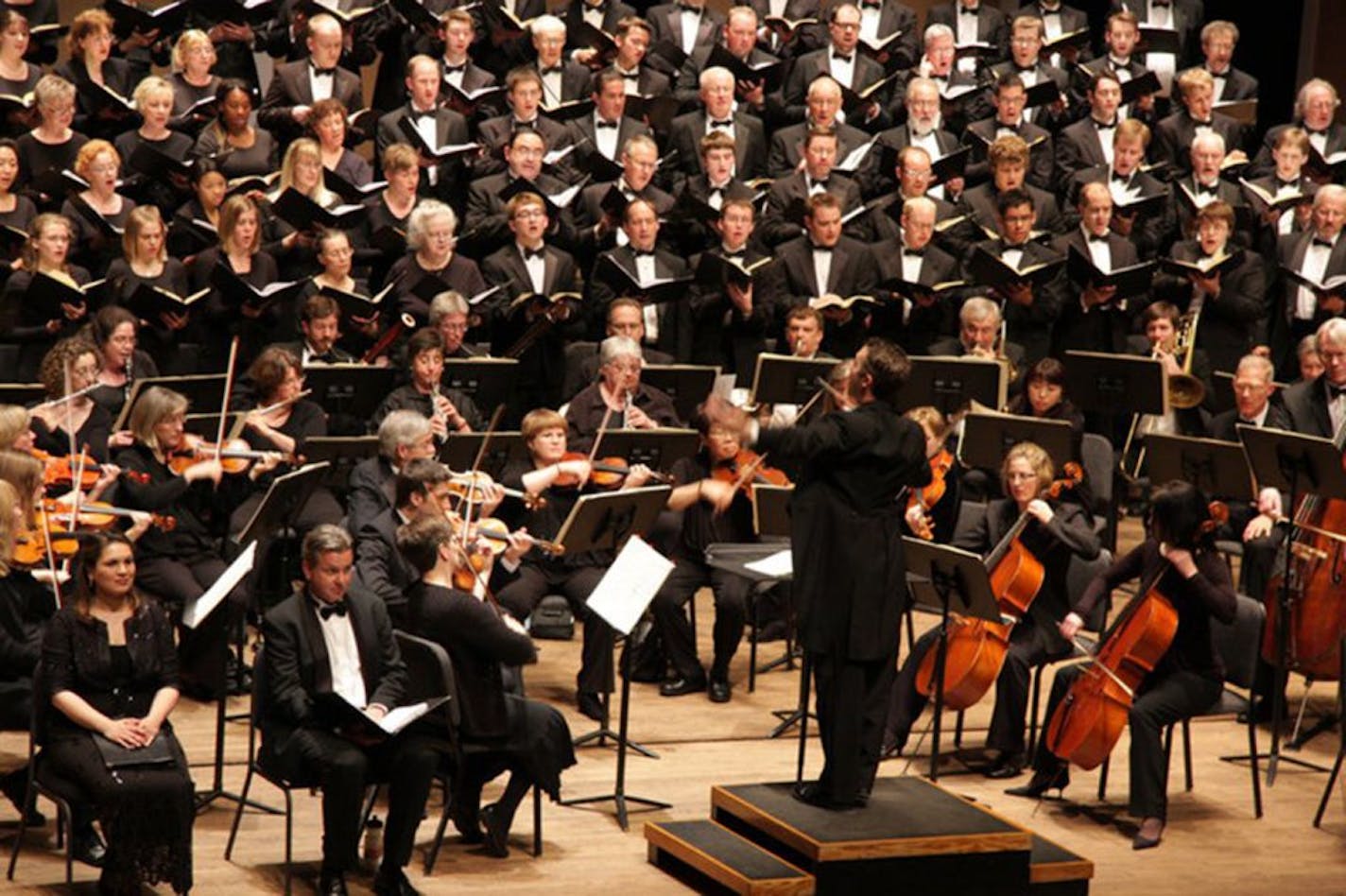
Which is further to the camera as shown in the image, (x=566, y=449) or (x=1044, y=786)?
(x=566, y=449)

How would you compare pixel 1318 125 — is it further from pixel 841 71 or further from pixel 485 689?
pixel 485 689

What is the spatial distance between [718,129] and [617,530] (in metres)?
3.63

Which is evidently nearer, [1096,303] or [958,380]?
[958,380]

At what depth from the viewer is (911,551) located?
21.2ft

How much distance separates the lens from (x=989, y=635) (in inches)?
267

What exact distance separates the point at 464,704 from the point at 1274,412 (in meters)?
3.78

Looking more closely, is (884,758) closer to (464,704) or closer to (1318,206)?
(464,704)

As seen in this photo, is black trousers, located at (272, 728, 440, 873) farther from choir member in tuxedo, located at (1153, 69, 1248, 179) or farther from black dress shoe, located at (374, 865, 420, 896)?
choir member in tuxedo, located at (1153, 69, 1248, 179)

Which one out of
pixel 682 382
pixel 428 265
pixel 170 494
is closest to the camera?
pixel 170 494

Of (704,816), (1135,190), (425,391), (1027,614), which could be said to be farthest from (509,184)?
(704,816)

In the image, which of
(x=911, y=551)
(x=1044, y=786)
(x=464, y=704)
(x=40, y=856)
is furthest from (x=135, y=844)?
(x=1044, y=786)

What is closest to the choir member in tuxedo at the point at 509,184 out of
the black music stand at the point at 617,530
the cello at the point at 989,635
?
the black music stand at the point at 617,530

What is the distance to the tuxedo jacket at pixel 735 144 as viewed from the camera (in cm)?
997

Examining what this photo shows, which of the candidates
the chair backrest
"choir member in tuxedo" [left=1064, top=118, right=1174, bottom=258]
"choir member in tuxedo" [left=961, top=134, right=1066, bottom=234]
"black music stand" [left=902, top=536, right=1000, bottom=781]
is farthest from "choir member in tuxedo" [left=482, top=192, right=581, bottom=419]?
the chair backrest
